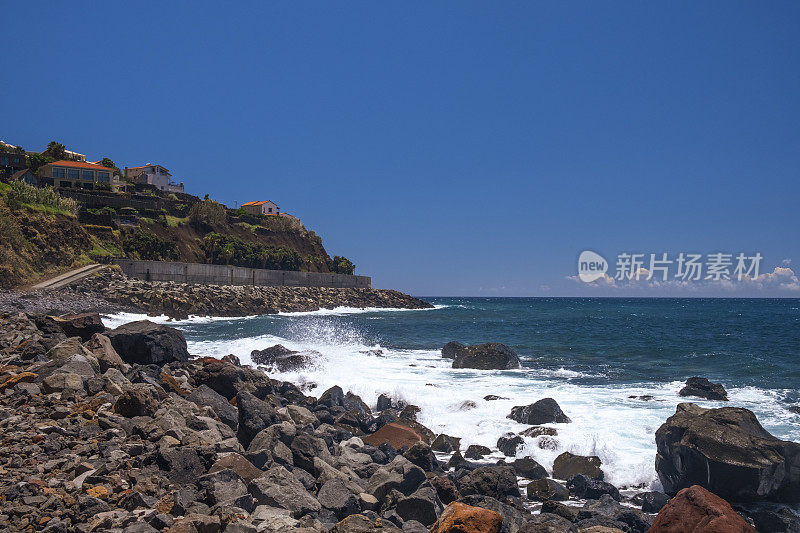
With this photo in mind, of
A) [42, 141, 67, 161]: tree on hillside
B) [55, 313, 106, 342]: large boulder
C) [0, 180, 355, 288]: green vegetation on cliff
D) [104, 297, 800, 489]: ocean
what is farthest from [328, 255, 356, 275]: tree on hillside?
[55, 313, 106, 342]: large boulder

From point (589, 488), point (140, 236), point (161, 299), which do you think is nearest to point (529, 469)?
point (589, 488)

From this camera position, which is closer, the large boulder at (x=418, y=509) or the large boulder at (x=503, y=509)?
the large boulder at (x=418, y=509)

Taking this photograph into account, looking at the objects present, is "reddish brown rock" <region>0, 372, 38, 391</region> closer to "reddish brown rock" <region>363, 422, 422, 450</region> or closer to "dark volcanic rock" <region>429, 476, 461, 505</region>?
"reddish brown rock" <region>363, 422, 422, 450</region>

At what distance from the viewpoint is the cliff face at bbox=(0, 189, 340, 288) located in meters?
36.2

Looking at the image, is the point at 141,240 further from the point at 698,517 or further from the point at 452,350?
the point at 698,517

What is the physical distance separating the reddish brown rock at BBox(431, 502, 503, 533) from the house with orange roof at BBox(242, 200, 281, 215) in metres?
99.4

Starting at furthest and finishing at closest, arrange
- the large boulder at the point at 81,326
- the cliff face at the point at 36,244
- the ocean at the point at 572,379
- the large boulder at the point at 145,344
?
the cliff face at the point at 36,244
the large boulder at the point at 145,344
the large boulder at the point at 81,326
the ocean at the point at 572,379

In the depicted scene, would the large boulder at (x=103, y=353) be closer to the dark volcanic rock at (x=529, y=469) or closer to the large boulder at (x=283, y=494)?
the large boulder at (x=283, y=494)

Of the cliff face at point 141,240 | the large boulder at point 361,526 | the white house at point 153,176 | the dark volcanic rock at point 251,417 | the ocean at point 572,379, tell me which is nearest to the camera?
the large boulder at point 361,526

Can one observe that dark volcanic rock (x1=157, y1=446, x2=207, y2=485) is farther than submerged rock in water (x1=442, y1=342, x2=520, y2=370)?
No

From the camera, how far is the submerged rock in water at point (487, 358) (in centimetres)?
2048

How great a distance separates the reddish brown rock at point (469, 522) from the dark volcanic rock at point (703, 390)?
519 inches

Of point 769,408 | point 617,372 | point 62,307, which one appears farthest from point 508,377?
point 62,307

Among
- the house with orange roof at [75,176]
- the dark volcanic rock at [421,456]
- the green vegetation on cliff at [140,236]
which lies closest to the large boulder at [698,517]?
the dark volcanic rock at [421,456]
